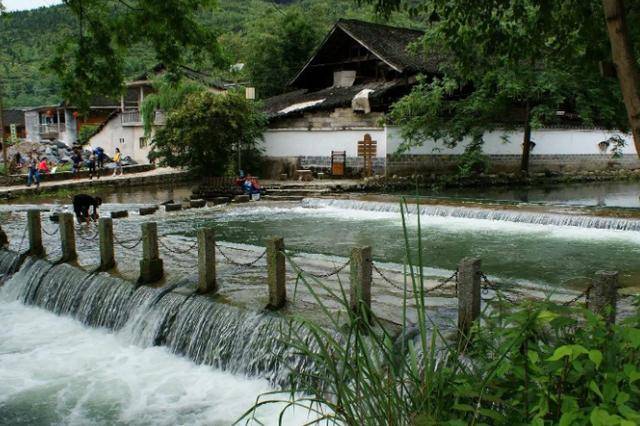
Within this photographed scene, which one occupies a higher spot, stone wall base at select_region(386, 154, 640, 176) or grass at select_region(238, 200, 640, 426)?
stone wall base at select_region(386, 154, 640, 176)

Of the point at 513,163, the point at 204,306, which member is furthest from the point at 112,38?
the point at 513,163

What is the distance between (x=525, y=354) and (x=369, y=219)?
14.4 metres

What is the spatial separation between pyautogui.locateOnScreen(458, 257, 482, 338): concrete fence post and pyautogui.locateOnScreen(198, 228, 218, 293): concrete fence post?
3.74 meters

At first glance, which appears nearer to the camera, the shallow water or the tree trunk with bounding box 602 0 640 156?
the tree trunk with bounding box 602 0 640 156

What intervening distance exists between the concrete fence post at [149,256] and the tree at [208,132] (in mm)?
15628

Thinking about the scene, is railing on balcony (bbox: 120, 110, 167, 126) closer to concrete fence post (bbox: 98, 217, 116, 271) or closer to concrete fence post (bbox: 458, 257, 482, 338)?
concrete fence post (bbox: 98, 217, 116, 271)

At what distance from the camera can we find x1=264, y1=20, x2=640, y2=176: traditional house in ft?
84.9

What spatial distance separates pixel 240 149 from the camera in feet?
88.6

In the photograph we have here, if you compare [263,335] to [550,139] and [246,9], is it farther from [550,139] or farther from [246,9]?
[246,9]

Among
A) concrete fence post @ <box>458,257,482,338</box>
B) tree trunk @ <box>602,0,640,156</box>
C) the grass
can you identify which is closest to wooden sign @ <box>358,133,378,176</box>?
concrete fence post @ <box>458,257,482,338</box>

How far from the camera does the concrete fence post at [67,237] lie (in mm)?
10984

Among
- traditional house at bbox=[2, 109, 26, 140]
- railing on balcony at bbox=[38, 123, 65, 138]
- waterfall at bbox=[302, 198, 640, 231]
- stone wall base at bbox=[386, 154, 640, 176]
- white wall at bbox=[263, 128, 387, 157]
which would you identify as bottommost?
waterfall at bbox=[302, 198, 640, 231]

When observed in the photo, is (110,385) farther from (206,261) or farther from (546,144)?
(546,144)

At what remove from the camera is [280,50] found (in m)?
37.0
